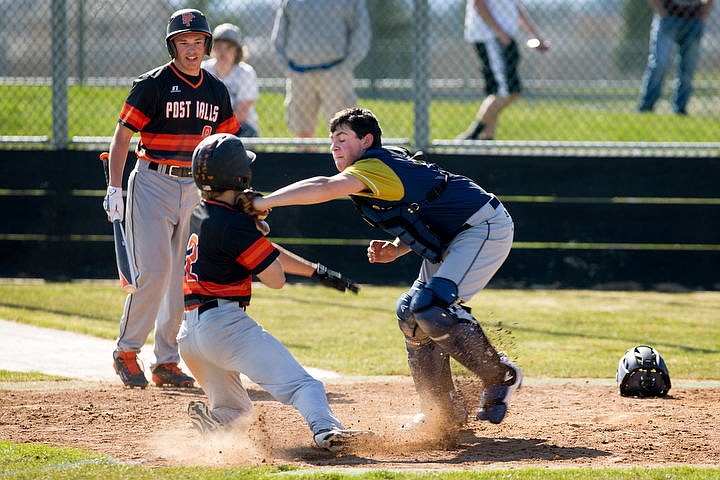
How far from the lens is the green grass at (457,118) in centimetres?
1064

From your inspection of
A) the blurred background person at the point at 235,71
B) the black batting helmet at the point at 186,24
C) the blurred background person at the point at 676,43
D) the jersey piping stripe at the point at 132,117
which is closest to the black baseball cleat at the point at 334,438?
the jersey piping stripe at the point at 132,117

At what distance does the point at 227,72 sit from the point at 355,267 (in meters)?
2.17

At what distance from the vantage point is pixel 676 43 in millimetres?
10625

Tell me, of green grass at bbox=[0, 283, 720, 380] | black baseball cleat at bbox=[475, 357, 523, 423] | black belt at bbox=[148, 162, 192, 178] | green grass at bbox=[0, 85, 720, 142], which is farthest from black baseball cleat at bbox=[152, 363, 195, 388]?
green grass at bbox=[0, 85, 720, 142]

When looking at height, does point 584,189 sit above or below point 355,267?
above

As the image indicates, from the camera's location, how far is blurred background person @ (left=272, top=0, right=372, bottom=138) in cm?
1006

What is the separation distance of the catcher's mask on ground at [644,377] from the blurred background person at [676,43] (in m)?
5.18

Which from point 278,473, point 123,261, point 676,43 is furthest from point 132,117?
point 676,43

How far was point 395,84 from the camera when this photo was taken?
12.4m

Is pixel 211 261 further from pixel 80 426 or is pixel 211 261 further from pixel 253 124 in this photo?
pixel 253 124

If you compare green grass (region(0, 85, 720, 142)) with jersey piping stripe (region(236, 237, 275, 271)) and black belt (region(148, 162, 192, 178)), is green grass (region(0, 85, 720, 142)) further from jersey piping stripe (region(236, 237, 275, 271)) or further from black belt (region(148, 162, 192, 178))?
jersey piping stripe (region(236, 237, 275, 271))

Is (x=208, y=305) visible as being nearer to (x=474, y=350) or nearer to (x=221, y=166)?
(x=221, y=166)

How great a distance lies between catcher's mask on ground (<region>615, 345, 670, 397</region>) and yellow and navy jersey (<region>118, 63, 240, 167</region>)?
282 centimetres

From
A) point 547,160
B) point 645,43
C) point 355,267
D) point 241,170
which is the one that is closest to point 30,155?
point 355,267
